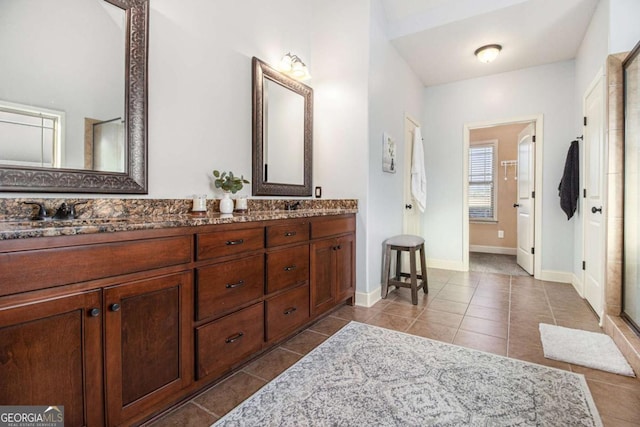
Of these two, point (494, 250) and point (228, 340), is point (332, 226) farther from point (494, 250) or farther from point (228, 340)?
point (494, 250)

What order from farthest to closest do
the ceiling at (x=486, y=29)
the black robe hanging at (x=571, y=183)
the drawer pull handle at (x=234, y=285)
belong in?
the black robe hanging at (x=571, y=183), the ceiling at (x=486, y=29), the drawer pull handle at (x=234, y=285)

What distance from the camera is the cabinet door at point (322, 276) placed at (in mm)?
2381

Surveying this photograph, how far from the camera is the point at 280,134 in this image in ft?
9.09

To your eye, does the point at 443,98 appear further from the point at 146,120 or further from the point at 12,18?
the point at 12,18

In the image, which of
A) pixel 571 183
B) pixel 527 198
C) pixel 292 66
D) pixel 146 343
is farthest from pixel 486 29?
pixel 146 343

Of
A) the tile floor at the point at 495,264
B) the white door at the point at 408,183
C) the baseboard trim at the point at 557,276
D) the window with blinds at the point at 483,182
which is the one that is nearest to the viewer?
the baseboard trim at the point at 557,276

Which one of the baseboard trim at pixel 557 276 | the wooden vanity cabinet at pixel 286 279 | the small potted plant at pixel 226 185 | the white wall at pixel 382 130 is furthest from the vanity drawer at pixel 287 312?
the baseboard trim at pixel 557 276

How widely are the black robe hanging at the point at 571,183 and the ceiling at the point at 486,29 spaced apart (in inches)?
44.7

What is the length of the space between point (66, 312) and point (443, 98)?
15.9 feet

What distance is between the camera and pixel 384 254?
3.29 metres

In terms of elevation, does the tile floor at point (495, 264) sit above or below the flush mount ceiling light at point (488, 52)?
below

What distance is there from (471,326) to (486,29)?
9.42 ft

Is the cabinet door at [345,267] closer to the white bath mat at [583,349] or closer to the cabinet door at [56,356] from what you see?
the white bath mat at [583,349]

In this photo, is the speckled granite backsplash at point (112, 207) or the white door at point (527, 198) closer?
the speckled granite backsplash at point (112, 207)
